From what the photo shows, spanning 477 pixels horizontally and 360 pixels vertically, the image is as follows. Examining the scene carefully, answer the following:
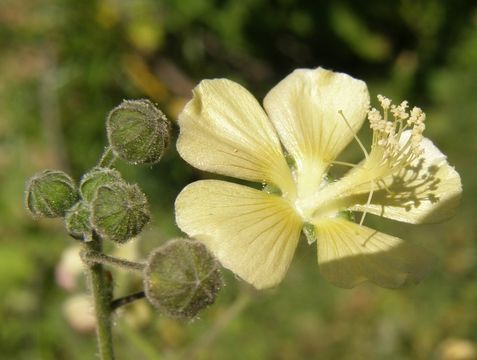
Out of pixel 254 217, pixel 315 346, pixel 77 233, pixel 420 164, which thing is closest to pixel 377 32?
pixel 315 346

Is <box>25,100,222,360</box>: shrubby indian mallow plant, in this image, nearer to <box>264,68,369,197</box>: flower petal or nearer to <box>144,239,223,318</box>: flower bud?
<box>144,239,223,318</box>: flower bud

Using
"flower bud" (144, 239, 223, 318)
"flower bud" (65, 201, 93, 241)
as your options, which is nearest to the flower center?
"flower bud" (144, 239, 223, 318)

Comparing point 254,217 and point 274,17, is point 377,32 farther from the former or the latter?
point 254,217

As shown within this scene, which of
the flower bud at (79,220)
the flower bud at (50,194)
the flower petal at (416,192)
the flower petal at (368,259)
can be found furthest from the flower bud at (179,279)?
the flower petal at (416,192)

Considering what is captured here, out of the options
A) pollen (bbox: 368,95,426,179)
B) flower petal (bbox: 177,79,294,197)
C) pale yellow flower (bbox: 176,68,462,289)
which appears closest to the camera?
pale yellow flower (bbox: 176,68,462,289)

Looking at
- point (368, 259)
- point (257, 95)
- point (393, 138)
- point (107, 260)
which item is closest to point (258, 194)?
point (368, 259)
